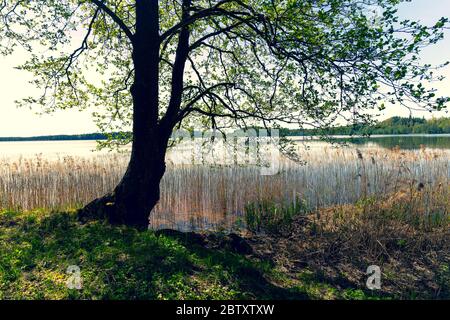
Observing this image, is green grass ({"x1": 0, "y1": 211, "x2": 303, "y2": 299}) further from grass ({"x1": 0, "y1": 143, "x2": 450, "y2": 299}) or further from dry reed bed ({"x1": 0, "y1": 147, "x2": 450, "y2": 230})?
dry reed bed ({"x1": 0, "y1": 147, "x2": 450, "y2": 230})

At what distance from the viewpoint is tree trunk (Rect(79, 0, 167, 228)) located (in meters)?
5.97

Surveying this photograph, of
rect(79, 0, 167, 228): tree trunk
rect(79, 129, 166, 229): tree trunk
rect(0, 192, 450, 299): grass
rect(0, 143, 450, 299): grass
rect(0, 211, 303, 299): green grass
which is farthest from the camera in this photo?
rect(79, 129, 166, 229): tree trunk

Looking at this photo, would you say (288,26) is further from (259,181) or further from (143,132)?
(259,181)

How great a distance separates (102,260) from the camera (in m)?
4.33

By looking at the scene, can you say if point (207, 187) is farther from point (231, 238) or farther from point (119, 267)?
point (119, 267)

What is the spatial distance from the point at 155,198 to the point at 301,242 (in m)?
2.97

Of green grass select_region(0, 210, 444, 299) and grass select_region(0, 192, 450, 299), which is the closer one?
green grass select_region(0, 210, 444, 299)

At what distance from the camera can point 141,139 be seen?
6.04m

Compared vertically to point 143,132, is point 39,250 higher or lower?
lower

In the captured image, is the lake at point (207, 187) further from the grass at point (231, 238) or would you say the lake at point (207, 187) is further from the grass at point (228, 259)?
the grass at point (228, 259)

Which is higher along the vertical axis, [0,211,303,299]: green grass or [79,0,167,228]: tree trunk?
[79,0,167,228]: tree trunk

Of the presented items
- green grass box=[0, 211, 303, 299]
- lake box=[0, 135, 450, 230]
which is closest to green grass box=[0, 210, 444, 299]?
green grass box=[0, 211, 303, 299]
